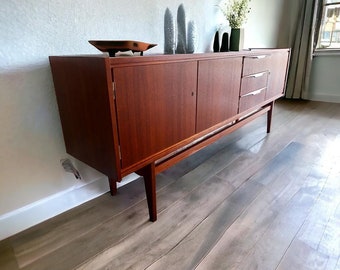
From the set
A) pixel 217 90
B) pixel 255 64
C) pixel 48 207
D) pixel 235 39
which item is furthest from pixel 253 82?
pixel 48 207

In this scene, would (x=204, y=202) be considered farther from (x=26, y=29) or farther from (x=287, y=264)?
(x=26, y=29)

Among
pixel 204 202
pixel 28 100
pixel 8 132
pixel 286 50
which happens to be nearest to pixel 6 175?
pixel 8 132

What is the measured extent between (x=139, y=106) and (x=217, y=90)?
627mm

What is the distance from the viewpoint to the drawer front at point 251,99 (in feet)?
5.85

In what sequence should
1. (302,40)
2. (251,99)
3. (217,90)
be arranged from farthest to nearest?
(302,40), (251,99), (217,90)

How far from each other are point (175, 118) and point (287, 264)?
0.80 m

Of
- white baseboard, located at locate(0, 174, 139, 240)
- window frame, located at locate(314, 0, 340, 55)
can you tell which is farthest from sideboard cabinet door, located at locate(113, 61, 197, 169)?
window frame, located at locate(314, 0, 340, 55)

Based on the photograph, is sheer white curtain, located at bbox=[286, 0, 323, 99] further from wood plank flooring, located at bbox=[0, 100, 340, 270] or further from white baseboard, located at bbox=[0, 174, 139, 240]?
white baseboard, located at bbox=[0, 174, 139, 240]

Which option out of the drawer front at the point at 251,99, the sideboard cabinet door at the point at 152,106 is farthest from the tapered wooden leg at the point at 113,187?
the drawer front at the point at 251,99

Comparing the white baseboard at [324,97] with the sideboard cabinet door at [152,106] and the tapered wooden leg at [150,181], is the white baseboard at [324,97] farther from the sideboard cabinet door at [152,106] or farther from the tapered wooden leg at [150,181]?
the tapered wooden leg at [150,181]

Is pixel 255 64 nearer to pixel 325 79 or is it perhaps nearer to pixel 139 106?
pixel 139 106

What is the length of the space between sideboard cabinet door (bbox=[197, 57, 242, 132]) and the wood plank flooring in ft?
1.45

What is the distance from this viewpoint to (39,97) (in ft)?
3.87

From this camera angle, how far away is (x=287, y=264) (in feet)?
3.33
